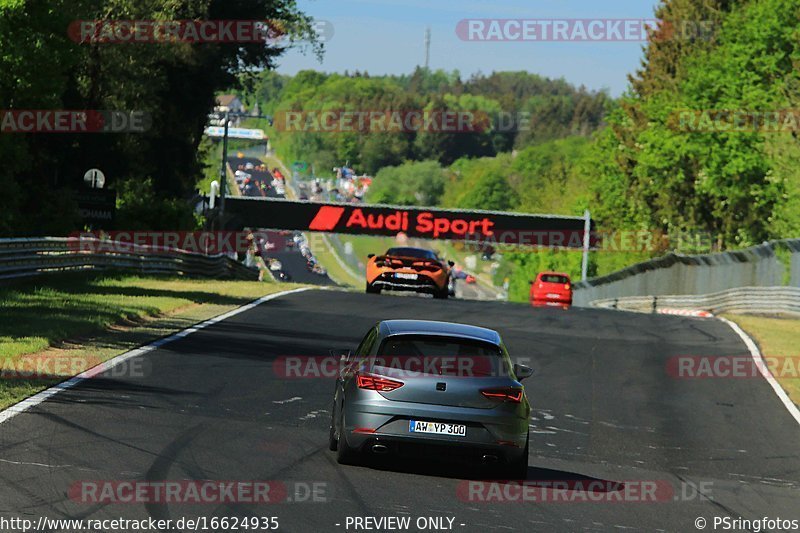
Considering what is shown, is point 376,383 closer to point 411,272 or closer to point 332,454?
point 332,454

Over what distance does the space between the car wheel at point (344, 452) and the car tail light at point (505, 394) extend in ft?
3.94

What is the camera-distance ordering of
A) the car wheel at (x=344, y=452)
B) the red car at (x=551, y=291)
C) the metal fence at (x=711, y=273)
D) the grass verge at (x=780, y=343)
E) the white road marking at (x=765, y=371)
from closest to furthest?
1. the car wheel at (x=344, y=452)
2. the white road marking at (x=765, y=371)
3. the grass verge at (x=780, y=343)
4. the metal fence at (x=711, y=273)
5. the red car at (x=551, y=291)

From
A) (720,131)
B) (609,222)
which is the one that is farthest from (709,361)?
(609,222)

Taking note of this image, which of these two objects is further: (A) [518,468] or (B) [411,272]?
(B) [411,272]

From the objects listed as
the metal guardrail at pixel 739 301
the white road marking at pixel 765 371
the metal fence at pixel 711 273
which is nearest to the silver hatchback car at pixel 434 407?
the white road marking at pixel 765 371

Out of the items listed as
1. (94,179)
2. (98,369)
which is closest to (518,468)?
(98,369)

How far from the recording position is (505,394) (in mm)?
11539

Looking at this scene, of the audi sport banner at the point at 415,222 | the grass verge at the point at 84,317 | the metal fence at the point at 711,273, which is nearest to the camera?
the grass verge at the point at 84,317

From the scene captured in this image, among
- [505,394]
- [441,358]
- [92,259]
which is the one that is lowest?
[92,259]

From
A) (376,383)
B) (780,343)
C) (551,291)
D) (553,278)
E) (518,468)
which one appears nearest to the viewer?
(376,383)

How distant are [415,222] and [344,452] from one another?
6799 cm

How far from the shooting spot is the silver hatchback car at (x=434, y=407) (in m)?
11.4

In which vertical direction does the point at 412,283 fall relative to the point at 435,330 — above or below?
below

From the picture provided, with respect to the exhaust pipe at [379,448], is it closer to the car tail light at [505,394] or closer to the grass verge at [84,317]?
the car tail light at [505,394]
